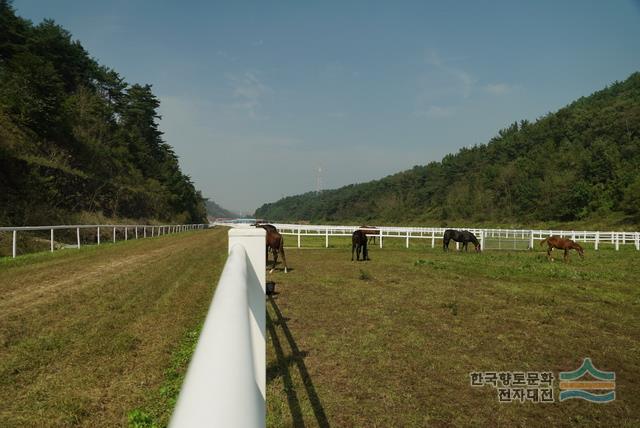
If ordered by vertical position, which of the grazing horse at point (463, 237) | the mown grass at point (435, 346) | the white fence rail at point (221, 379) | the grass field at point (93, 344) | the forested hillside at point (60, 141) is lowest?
the mown grass at point (435, 346)

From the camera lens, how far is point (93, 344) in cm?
503

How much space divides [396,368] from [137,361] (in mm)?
2901

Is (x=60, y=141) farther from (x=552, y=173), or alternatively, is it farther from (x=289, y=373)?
(x=552, y=173)

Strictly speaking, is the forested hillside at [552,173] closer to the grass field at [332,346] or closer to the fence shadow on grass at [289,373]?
the grass field at [332,346]

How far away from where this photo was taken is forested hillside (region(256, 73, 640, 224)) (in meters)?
64.7

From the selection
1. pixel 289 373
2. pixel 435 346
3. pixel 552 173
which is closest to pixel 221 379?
pixel 289 373

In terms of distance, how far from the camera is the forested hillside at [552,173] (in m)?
64.7

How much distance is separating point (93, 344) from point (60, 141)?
107 ft

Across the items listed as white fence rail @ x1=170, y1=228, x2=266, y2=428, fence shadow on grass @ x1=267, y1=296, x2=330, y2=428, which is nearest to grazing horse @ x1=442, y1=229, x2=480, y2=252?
fence shadow on grass @ x1=267, y1=296, x2=330, y2=428

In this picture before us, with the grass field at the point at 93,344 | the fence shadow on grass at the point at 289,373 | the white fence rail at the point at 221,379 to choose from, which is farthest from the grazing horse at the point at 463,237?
the white fence rail at the point at 221,379

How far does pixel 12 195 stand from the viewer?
784 inches

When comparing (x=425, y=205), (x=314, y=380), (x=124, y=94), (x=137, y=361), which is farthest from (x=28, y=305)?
(x=425, y=205)

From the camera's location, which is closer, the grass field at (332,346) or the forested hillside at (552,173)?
the grass field at (332,346)

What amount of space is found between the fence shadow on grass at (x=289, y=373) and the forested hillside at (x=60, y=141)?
1673cm
